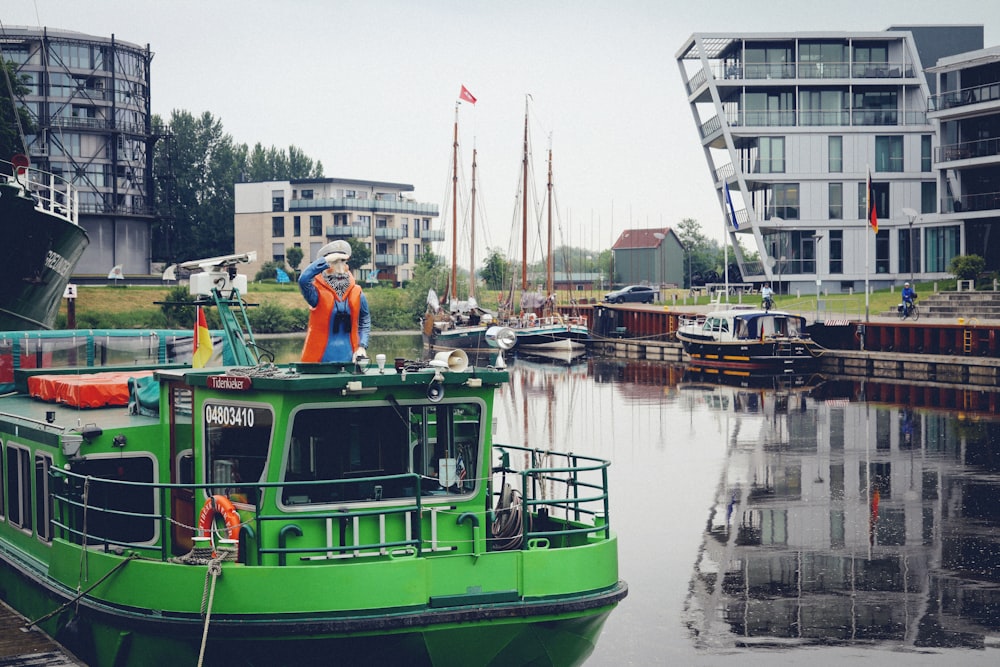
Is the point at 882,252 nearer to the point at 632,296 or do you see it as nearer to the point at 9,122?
the point at 632,296

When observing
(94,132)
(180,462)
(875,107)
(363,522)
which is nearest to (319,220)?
(94,132)

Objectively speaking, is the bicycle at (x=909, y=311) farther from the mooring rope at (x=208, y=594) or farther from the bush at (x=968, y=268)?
the mooring rope at (x=208, y=594)

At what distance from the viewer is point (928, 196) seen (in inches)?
3285

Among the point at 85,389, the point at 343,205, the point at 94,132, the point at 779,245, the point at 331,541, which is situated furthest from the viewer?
the point at 343,205

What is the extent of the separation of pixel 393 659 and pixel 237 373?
3114mm

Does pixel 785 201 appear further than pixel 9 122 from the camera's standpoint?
Yes

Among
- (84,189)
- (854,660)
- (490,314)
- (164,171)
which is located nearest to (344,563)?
(854,660)

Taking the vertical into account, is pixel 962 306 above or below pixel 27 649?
above

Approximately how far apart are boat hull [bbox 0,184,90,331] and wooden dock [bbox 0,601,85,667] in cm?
2569

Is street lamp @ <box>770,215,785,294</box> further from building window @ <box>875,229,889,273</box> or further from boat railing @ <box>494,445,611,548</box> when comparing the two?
boat railing @ <box>494,445,611,548</box>

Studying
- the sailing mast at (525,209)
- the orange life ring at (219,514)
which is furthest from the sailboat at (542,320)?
the orange life ring at (219,514)

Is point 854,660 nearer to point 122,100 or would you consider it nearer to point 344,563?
point 344,563

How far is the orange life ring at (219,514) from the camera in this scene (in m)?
11.3

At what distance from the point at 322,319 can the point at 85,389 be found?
3.82m
